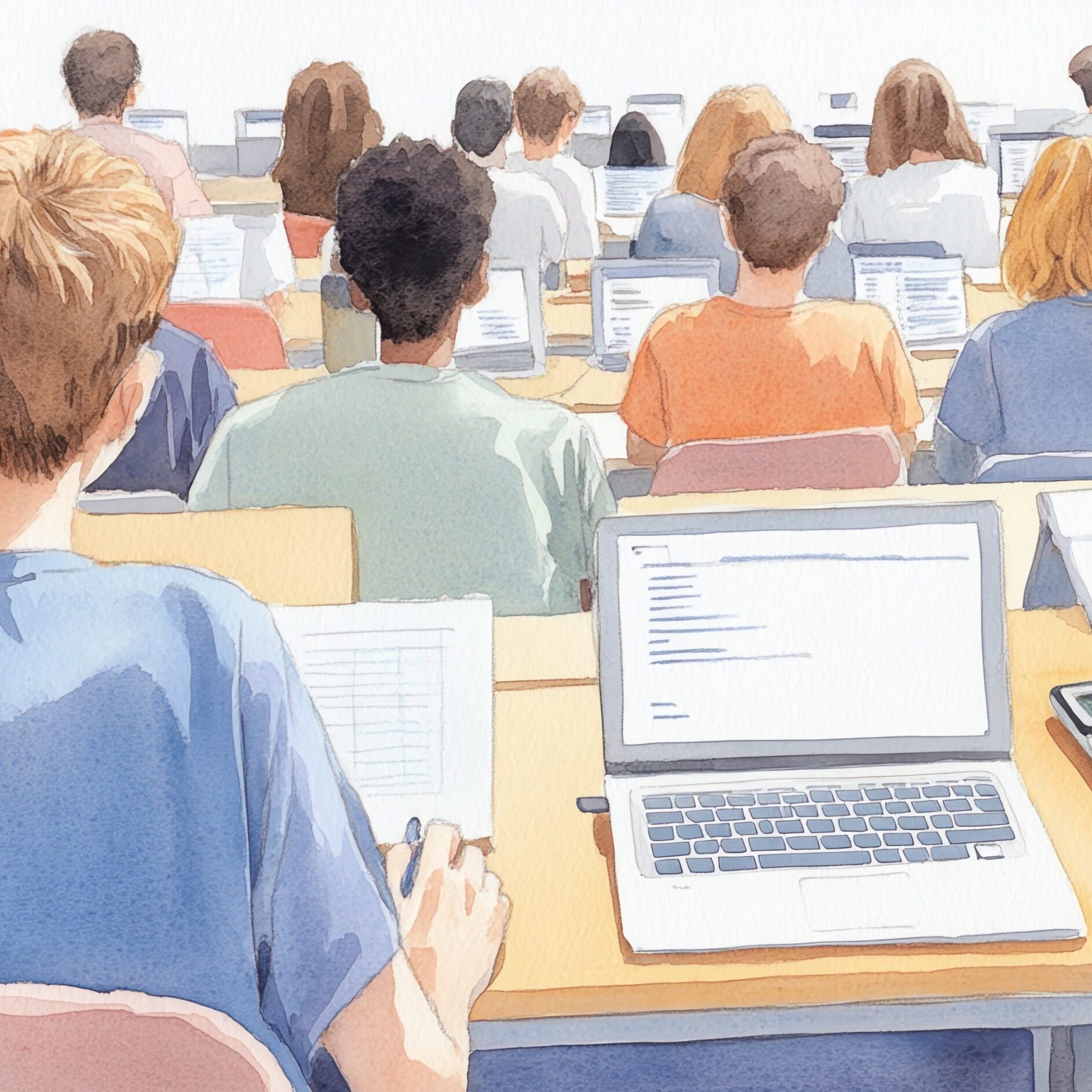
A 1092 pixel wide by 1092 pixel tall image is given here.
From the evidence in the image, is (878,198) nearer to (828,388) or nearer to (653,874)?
(828,388)

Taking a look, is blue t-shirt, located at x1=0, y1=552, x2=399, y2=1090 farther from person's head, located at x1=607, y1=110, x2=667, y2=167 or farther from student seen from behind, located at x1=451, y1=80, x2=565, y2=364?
person's head, located at x1=607, y1=110, x2=667, y2=167

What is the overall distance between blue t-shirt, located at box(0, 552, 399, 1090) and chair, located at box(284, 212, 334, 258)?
3378 mm

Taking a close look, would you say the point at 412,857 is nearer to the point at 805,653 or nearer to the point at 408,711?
the point at 408,711

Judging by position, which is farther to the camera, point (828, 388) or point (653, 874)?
point (828, 388)

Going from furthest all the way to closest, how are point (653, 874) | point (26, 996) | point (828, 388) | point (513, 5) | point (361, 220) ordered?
point (513, 5) → point (828, 388) → point (361, 220) → point (653, 874) → point (26, 996)

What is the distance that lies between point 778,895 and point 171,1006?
23.6 inches

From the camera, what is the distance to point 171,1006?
2.25 ft

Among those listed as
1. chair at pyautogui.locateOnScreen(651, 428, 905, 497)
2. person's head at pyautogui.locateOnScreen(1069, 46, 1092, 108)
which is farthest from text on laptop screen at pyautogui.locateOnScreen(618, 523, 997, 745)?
person's head at pyautogui.locateOnScreen(1069, 46, 1092, 108)

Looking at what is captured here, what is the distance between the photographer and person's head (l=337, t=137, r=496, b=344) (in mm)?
1909

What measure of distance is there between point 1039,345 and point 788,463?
0.83 meters

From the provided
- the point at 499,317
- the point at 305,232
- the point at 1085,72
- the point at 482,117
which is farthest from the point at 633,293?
the point at 1085,72

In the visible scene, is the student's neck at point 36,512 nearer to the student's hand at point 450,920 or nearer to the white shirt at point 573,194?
the student's hand at point 450,920

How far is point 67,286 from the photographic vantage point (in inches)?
31.7

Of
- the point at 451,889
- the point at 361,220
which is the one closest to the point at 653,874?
the point at 451,889
